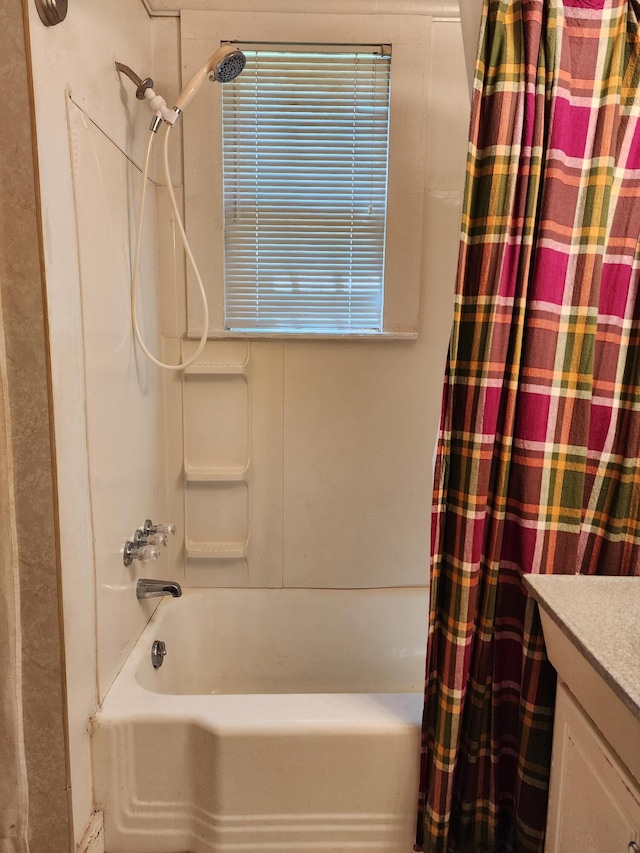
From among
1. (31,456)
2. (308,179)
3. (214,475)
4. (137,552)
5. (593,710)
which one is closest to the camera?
(593,710)

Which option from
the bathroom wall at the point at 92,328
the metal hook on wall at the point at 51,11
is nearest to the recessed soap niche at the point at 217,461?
the bathroom wall at the point at 92,328

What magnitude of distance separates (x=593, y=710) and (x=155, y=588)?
1.22 m

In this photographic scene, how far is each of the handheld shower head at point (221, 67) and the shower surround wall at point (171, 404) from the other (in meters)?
0.18

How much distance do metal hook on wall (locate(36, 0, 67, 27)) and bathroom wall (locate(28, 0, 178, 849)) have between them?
16 mm

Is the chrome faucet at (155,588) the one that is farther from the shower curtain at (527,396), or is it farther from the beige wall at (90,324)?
the shower curtain at (527,396)

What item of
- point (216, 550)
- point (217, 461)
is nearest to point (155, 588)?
point (216, 550)

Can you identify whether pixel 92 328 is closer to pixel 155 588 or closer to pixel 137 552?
pixel 137 552

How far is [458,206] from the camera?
6.16 ft

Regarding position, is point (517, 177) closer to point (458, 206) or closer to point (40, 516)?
point (458, 206)

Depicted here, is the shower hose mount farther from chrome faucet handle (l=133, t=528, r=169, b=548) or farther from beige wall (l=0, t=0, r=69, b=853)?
chrome faucet handle (l=133, t=528, r=169, b=548)

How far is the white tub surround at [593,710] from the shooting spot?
82 centimetres

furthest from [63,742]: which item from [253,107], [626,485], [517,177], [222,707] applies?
[253,107]

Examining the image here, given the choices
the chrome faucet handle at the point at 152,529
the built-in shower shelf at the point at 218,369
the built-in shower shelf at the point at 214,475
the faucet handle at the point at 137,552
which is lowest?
the faucet handle at the point at 137,552

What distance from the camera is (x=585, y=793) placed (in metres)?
0.96
